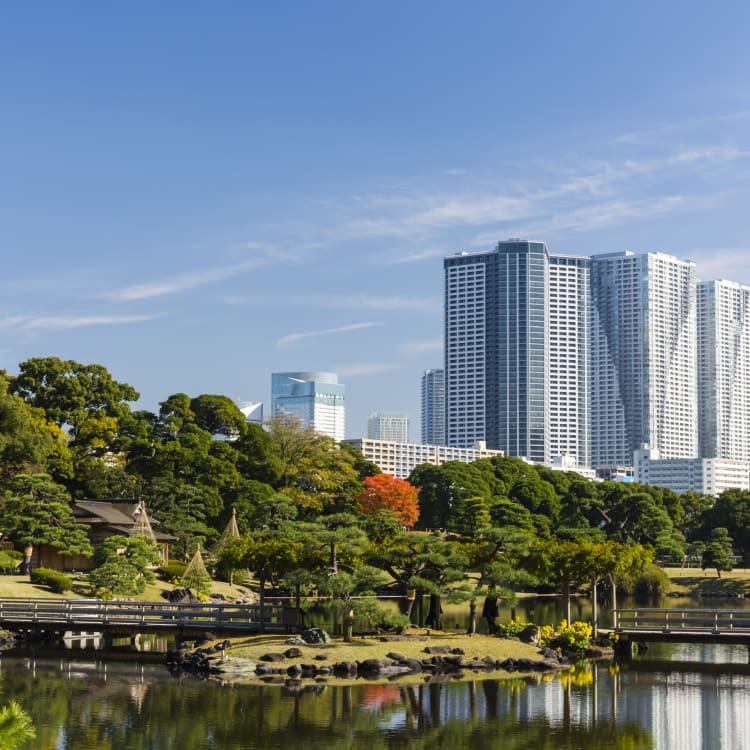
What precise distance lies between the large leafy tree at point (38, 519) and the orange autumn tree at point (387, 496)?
38.1m

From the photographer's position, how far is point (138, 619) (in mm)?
43188

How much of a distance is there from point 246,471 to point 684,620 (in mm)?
46172

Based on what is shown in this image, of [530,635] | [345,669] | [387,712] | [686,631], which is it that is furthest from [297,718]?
[686,631]

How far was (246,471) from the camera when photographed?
82.1 metres

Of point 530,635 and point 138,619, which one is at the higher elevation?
point 138,619

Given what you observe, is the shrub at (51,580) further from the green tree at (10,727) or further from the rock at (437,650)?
the green tree at (10,727)

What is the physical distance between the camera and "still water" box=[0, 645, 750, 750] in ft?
84.5

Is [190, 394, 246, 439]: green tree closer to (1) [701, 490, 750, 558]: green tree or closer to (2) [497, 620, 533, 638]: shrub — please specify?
(2) [497, 620, 533, 638]: shrub

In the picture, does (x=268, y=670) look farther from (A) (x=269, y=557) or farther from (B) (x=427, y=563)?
(B) (x=427, y=563)

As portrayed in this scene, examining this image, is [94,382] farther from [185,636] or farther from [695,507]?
[695,507]

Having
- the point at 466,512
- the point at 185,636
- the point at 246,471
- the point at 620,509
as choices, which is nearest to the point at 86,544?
the point at 185,636

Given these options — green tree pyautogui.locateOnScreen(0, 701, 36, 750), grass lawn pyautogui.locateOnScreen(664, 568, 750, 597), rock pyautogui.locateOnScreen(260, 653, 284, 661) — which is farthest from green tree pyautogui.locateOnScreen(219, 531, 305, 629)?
grass lawn pyautogui.locateOnScreen(664, 568, 750, 597)

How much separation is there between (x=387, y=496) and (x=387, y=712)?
6692 cm

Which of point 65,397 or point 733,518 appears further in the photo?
point 733,518
